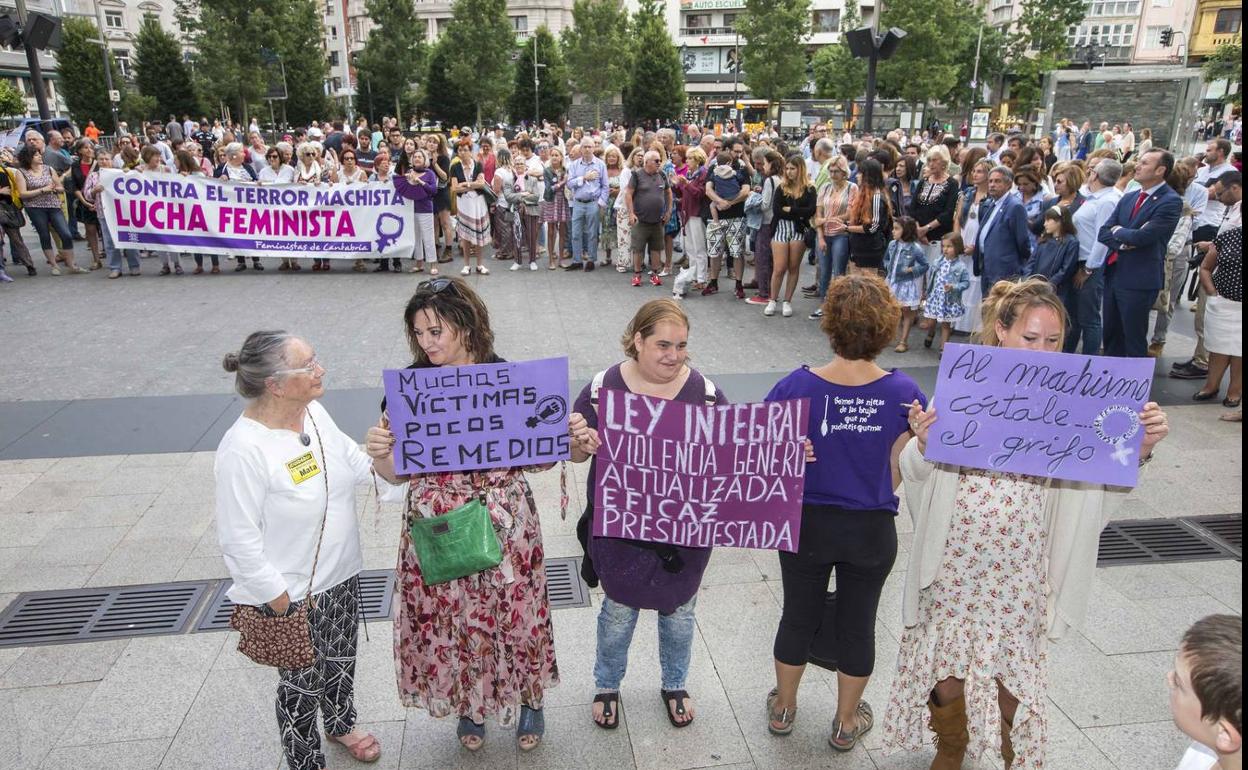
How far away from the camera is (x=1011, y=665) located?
295cm

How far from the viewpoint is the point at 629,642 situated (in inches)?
134

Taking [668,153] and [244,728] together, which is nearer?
[244,728]

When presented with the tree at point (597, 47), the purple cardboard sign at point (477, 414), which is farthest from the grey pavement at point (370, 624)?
the tree at point (597, 47)

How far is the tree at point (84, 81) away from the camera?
40344 mm

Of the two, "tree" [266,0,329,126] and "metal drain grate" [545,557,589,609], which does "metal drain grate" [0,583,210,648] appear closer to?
"metal drain grate" [545,557,589,609]

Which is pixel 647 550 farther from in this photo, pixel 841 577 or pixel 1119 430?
pixel 1119 430

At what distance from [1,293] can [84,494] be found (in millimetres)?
7582

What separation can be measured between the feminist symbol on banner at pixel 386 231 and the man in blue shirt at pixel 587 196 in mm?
2647

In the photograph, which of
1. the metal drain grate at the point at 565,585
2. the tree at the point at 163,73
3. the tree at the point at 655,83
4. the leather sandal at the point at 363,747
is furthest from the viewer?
the tree at the point at 655,83

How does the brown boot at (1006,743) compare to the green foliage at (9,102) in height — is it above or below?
below

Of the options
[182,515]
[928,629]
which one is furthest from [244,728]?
[928,629]

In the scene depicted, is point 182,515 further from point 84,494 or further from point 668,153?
point 668,153

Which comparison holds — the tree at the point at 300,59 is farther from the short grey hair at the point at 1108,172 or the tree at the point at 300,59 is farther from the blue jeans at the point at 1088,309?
the blue jeans at the point at 1088,309

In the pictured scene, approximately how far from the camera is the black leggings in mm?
3025
